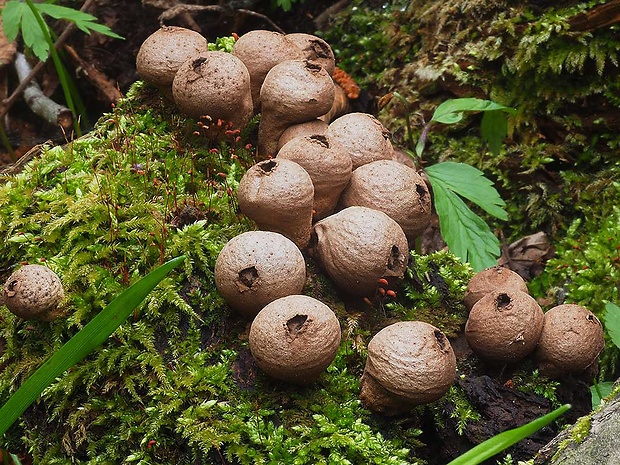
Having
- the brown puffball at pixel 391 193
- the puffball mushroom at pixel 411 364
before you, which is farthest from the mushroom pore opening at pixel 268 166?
the puffball mushroom at pixel 411 364

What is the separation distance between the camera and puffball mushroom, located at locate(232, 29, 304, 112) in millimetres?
3729

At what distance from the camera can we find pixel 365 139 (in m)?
3.39

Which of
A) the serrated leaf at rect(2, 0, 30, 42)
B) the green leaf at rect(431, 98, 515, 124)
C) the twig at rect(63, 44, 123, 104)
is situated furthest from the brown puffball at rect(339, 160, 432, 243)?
the twig at rect(63, 44, 123, 104)

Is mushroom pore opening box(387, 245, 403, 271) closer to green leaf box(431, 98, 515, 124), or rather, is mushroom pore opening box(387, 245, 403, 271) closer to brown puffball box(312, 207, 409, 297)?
brown puffball box(312, 207, 409, 297)

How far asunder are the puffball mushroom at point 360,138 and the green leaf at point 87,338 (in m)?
1.57

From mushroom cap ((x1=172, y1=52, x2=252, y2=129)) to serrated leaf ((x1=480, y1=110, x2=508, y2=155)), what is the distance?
1763 mm

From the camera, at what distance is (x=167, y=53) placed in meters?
3.66

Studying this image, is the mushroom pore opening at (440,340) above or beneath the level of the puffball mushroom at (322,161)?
beneath

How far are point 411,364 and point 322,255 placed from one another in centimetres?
79

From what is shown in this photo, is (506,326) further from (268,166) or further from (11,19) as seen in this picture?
(11,19)

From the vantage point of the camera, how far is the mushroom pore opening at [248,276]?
2.69m

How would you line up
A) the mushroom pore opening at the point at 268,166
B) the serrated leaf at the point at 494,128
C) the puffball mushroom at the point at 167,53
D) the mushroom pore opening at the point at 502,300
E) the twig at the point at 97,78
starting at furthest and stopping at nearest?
the twig at the point at 97,78 → the serrated leaf at the point at 494,128 → the puffball mushroom at the point at 167,53 → the mushroom pore opening at the point at 268,166 → the mushroom pore opening at the point at 502,300

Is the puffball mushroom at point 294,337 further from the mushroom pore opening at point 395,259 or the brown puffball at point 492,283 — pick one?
the brown puffball at point 492,283

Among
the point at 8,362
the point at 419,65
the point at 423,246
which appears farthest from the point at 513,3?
the point at 8,362
